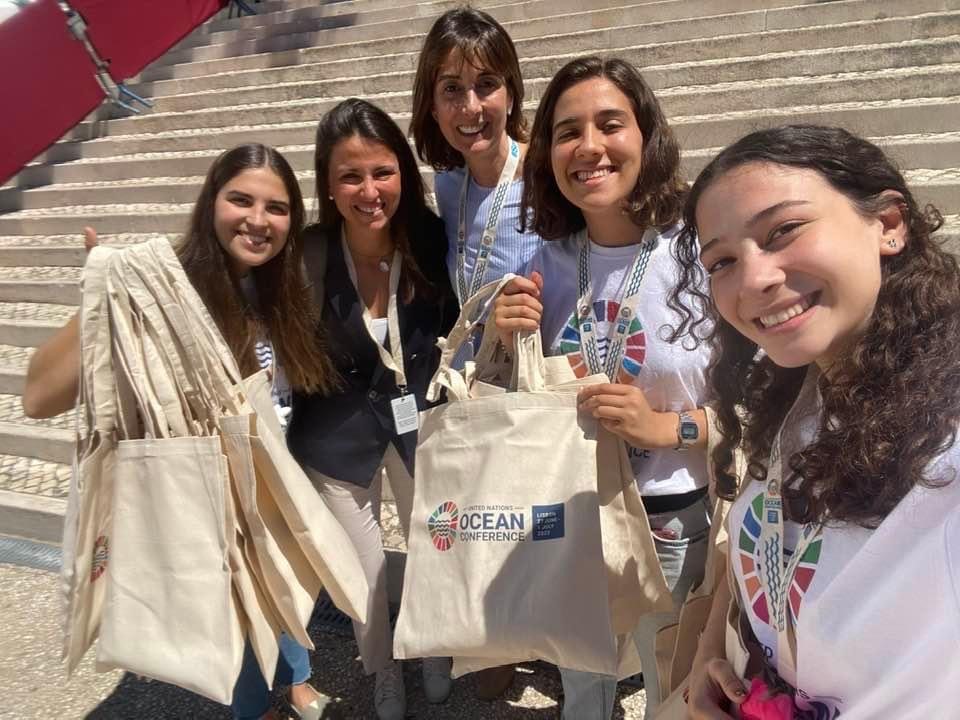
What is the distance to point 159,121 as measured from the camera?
8.48 meters

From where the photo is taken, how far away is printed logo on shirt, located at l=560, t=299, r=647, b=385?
175 centimetres

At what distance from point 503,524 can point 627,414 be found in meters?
0.41

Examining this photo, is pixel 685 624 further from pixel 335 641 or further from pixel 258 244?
pixel 335 641

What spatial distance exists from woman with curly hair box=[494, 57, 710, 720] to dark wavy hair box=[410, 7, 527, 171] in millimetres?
600

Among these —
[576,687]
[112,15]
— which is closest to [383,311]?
[576,687]

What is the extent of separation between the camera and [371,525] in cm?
260

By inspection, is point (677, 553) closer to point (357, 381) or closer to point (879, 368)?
point (879, 368)

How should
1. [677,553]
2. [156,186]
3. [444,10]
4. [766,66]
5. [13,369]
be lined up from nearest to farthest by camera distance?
[677,553] < [13,369] < [766,66] < [156,186] < [444,10]

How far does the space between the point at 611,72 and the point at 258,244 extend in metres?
1.21

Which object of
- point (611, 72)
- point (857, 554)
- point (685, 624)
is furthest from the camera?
point (611, 72)

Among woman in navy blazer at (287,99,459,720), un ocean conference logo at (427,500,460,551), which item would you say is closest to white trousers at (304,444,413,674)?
woman in navy blazer at (287,99,459,720)

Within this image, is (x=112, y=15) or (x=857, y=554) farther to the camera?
(x=112, y=15)

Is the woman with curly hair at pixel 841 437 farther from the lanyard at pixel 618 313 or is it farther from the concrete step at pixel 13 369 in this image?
the concrete step at pixel 13 369

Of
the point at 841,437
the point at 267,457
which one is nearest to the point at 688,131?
the point at 267,457
